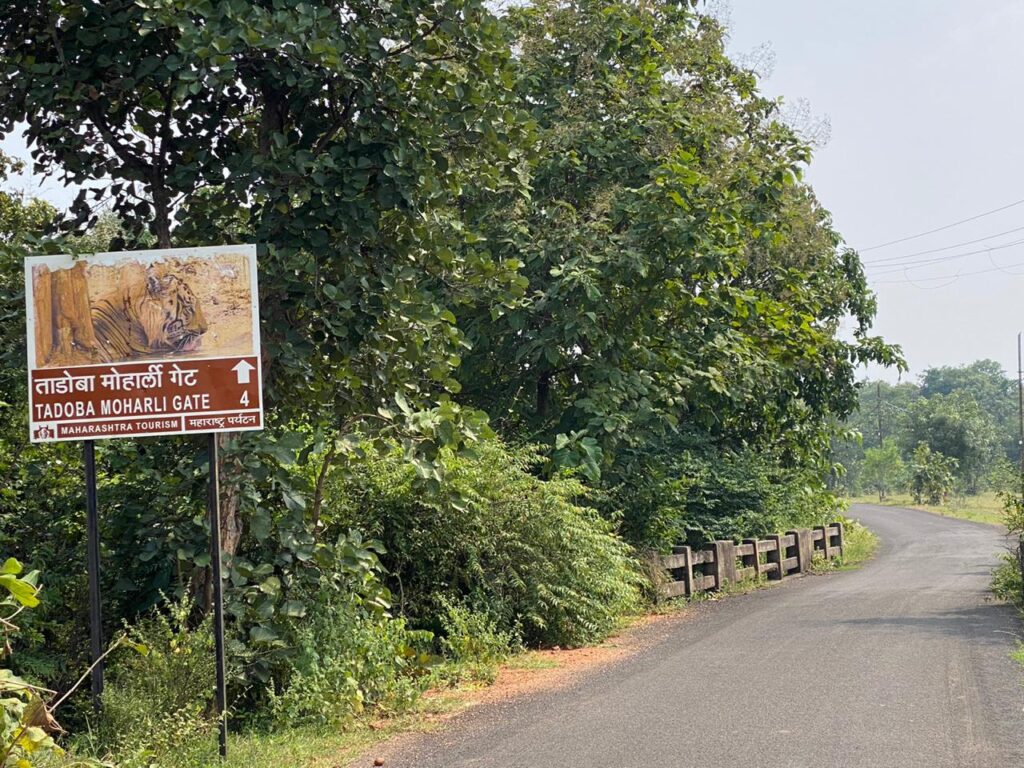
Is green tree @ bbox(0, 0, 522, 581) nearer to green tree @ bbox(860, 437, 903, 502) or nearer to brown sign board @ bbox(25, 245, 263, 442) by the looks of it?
brown sign board @ bbox(25, 245, 263, 442)

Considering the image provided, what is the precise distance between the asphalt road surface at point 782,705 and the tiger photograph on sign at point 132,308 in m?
3.12

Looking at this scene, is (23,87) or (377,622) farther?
(377,622)

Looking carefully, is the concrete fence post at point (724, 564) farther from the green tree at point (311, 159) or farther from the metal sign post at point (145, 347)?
the metal sign post at point (145, 347)

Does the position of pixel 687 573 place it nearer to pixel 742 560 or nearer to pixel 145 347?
pixel 742 560

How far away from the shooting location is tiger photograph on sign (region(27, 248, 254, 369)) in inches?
311

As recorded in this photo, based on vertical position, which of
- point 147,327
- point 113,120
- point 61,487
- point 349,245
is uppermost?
point 113,120

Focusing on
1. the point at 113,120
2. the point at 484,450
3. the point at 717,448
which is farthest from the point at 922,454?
the point at 113,120

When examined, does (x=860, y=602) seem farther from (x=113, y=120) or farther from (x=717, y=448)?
(x=113, y=120)

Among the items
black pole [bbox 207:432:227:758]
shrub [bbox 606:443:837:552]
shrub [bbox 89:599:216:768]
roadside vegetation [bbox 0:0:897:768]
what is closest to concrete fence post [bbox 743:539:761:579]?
shrub [bbox 606:443:837:552]

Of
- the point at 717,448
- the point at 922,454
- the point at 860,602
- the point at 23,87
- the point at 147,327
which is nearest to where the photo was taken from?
the point at 147,327

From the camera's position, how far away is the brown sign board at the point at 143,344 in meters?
7.85

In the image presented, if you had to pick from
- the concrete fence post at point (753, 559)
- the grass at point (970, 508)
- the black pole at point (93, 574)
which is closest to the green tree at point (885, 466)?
the grass at point (970, 508)

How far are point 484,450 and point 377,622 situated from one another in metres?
3.16

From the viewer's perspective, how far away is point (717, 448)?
22.2 meters
